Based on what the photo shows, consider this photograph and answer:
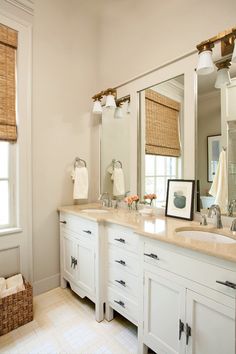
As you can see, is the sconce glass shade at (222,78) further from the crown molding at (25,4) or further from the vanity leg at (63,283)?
the vanity leg at (63,283)

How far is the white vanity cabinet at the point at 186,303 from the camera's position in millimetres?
991

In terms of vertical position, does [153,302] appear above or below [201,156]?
below

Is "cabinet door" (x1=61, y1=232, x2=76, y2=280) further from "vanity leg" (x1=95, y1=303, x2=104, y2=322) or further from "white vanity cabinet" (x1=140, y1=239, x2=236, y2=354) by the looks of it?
"white vanity cabinet" (x1=140, y1=239, x2=236, y2=354)

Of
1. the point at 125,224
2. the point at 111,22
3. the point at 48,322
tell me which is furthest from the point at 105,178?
the point at 111,22

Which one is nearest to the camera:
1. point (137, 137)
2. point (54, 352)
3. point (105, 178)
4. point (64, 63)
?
point (54, 352)

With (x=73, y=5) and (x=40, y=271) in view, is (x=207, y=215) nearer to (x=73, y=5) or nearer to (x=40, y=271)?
(x=40, y=271)

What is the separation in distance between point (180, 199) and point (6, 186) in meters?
1.64

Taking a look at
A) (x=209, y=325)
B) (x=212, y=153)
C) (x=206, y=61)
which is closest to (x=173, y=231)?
(x=209, y=325)

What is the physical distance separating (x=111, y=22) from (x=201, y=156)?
1974 millimetres

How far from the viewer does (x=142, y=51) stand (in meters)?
2.07

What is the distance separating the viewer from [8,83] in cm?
194

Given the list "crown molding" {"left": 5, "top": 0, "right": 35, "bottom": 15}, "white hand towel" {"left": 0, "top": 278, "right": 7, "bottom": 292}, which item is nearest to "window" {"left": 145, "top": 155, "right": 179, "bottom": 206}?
"white hand towel" {"left": 0, "top": 278, "right": 7, "bottom": 292}

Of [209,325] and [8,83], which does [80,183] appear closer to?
[8,83]

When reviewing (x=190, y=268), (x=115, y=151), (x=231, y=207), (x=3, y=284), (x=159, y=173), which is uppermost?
(x=115, y=151)
